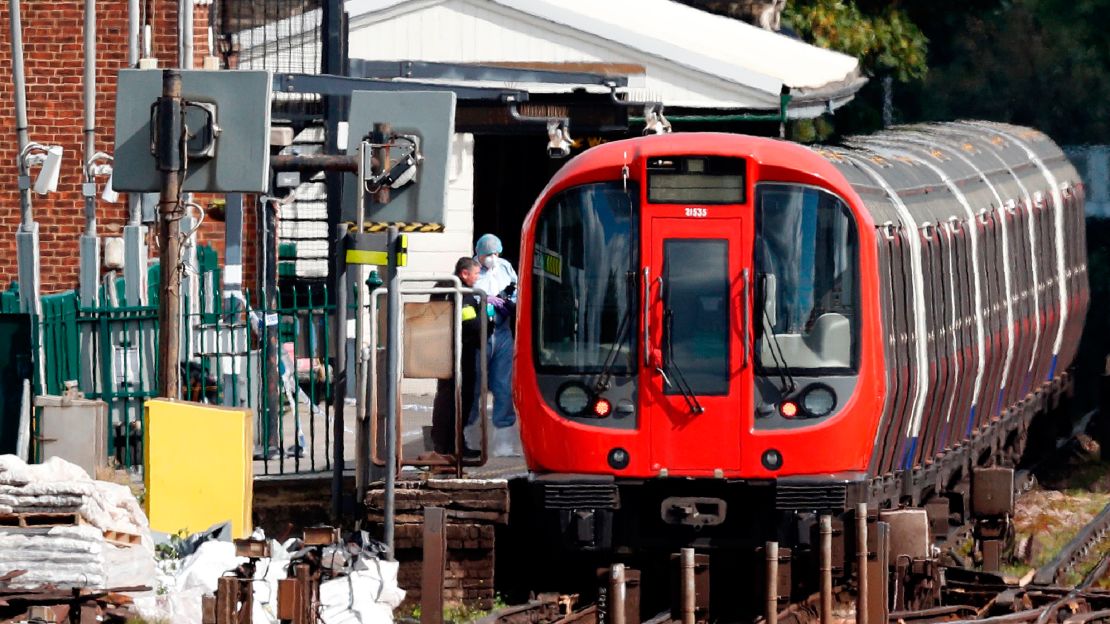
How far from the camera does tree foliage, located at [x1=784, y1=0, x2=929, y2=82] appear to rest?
3206 centimetres

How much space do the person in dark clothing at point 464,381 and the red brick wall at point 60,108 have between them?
10.1 meters

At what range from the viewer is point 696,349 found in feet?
44.4

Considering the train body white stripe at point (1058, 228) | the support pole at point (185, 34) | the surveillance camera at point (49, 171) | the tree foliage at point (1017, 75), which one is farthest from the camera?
the tree foliage at point (1017, 75)

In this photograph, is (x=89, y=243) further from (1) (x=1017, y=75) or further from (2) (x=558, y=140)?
(1) (x=1017, y=75)

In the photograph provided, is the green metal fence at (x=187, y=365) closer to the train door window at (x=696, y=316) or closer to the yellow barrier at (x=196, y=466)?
the yellow barrier at (x=196, y=466)

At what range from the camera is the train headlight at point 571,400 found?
1365cm

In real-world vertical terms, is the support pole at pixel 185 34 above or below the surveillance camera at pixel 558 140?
above

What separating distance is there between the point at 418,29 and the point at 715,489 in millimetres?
8986

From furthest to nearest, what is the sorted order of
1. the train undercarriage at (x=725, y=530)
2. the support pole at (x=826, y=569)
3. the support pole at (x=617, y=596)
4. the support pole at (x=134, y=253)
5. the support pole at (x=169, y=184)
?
the support pole at (x=134, y=253), the train undercarriage at (x=725, y=530), the support pole at (x=169, y=184), the support pole at (x=826, y=569), the support pole at (x=617, y=596)

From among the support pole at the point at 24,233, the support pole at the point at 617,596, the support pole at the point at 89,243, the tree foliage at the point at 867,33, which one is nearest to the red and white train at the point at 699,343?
the support pole at the point at 617,596

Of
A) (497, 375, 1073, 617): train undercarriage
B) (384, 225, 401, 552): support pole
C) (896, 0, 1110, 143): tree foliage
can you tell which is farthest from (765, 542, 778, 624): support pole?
(896, 0, 1110, 143): tree foliage

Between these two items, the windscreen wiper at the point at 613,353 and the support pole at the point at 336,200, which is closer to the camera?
the windscreen wiper at the point at 613,353

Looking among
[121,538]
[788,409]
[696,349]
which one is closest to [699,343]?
[696,349]

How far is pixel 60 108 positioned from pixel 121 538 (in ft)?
46.6
